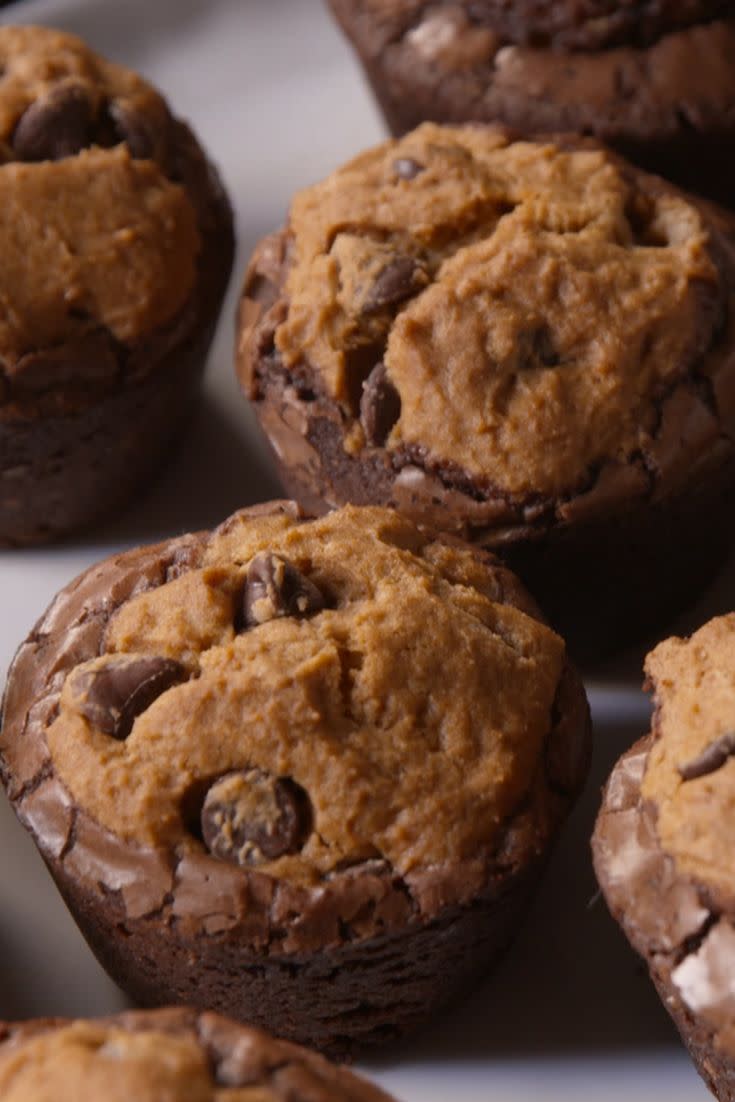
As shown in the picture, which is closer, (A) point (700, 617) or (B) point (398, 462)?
(B) point (398, 462)

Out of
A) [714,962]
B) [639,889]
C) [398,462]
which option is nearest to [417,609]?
[398,462]

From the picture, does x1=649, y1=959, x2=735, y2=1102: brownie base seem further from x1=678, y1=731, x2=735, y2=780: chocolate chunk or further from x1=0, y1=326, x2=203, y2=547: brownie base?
x1=0, y1=326, x2=203, y2=547: brownie base

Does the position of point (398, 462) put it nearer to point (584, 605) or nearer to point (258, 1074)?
point (584, 605)

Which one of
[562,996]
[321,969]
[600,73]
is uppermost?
[600,73]

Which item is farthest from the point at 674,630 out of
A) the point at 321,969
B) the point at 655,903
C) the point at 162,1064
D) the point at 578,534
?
the point at 162,1064

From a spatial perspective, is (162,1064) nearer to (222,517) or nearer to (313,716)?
(313,716)
